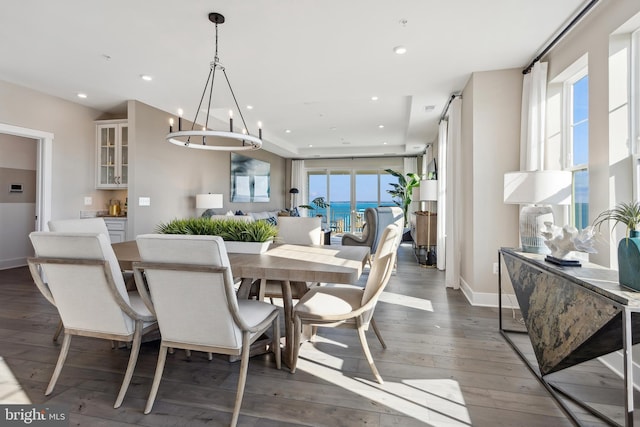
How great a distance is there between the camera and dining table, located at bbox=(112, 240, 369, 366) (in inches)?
69.4

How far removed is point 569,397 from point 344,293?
1400 mm

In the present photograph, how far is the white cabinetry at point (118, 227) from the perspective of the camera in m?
4.53

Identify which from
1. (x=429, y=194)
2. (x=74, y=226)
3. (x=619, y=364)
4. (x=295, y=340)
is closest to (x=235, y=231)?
(x=295, y=340)

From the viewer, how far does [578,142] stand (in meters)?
2.69

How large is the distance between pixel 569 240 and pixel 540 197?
0.57 m

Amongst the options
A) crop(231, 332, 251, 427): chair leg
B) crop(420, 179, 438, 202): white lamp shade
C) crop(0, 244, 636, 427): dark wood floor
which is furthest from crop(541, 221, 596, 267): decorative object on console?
crop(420, 179, 438, 202): white lamp shade

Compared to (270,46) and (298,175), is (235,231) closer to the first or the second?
(270,46)

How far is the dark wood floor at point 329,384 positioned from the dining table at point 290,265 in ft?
1.31

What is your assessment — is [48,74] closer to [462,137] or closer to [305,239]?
[305,239]

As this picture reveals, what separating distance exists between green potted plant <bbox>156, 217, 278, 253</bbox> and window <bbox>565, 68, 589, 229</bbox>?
8.34 feet

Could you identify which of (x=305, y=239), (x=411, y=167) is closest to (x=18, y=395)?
(x=305, y=239)

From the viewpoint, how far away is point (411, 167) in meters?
9.64

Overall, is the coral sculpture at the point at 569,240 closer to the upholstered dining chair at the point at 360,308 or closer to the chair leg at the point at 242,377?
the upholstered dining chair at the point at 360,308

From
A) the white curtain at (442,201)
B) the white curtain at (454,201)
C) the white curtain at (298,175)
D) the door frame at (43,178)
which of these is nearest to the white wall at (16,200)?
the door frame at (43,178)
